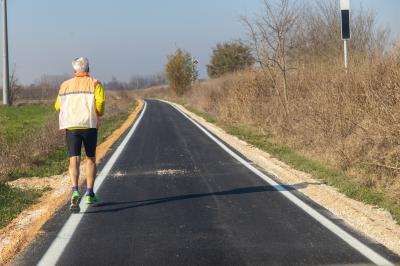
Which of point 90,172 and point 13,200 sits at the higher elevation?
point 90,172

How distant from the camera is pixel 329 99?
1291cm

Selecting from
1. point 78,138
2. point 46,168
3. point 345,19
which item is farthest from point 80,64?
point 345,19

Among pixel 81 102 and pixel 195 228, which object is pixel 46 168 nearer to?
pixel 81 102

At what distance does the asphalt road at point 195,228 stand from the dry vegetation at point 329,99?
1886 mm

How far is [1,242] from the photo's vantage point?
6.17 metres

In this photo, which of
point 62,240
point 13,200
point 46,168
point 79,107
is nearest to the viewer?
point 62,240

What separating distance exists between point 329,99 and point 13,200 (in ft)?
25.3

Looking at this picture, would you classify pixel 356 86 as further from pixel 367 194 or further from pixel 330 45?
pixel 330 45

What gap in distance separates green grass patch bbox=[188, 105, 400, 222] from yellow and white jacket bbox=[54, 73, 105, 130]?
13.3 ft

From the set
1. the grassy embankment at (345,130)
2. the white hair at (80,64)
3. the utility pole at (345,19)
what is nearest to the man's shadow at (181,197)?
the grassy embankment at (345,130)

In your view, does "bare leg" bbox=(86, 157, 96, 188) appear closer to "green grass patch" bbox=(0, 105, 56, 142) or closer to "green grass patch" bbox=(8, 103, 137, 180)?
"green grass patch" bbox=(8, 103, 137, 180)

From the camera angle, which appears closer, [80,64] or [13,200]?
[80,64]

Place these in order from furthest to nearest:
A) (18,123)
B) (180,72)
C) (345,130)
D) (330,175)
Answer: (180,72) < (18,123) < (345,130) < (330,175)

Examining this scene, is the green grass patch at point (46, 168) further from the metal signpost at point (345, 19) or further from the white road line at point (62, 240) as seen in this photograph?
the metal signpost at point (345, 19)
